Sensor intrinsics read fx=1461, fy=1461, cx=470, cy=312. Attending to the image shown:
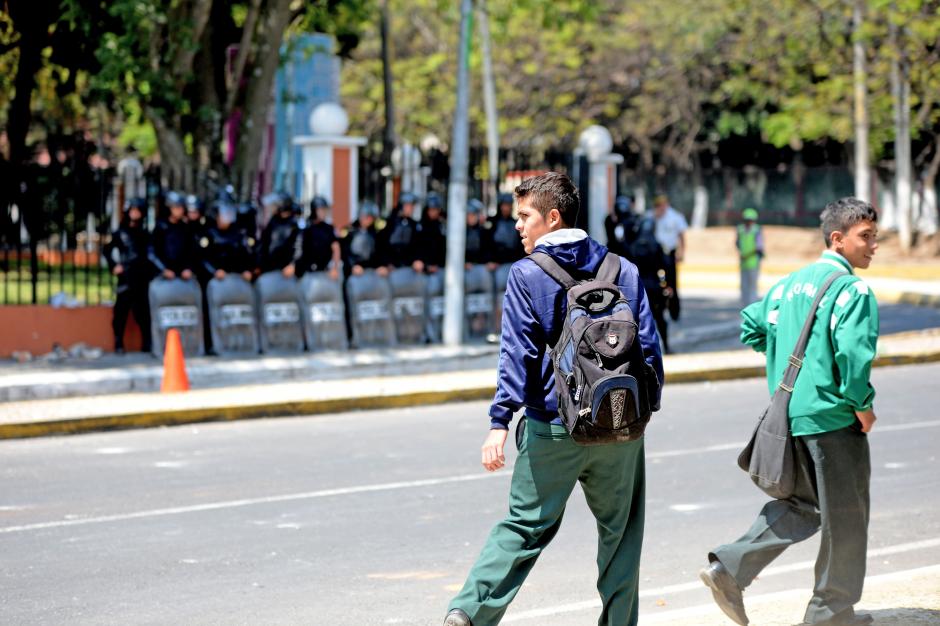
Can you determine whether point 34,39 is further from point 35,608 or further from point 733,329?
point 35,608

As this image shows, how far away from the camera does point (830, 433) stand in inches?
218

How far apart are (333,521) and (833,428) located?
352cm

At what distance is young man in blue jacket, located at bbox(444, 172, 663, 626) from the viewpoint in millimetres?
4902

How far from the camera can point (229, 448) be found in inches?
428

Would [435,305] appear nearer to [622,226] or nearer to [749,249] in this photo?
[622,226]

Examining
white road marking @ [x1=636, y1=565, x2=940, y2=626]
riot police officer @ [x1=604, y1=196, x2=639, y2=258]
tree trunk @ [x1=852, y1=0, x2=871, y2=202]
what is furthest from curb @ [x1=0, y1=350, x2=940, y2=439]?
tree trunk @ [x1=852, y1=0, x2=871, y2=202]

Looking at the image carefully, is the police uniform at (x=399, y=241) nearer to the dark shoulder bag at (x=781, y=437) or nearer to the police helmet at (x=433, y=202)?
the police helmet at (x=433, y=202)

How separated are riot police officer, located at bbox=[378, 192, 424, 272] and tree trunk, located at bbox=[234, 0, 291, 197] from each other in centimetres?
253

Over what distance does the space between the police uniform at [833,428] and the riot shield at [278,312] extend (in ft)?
36.3

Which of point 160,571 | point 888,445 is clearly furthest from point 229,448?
point 888,445

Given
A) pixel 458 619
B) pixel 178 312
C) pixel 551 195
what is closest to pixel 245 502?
pixel 458 619

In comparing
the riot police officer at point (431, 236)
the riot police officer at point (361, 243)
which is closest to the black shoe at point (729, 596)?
the riot police officer at point (361, 243)

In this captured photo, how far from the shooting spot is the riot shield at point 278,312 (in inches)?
639

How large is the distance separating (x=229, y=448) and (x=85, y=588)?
13.6 feet
